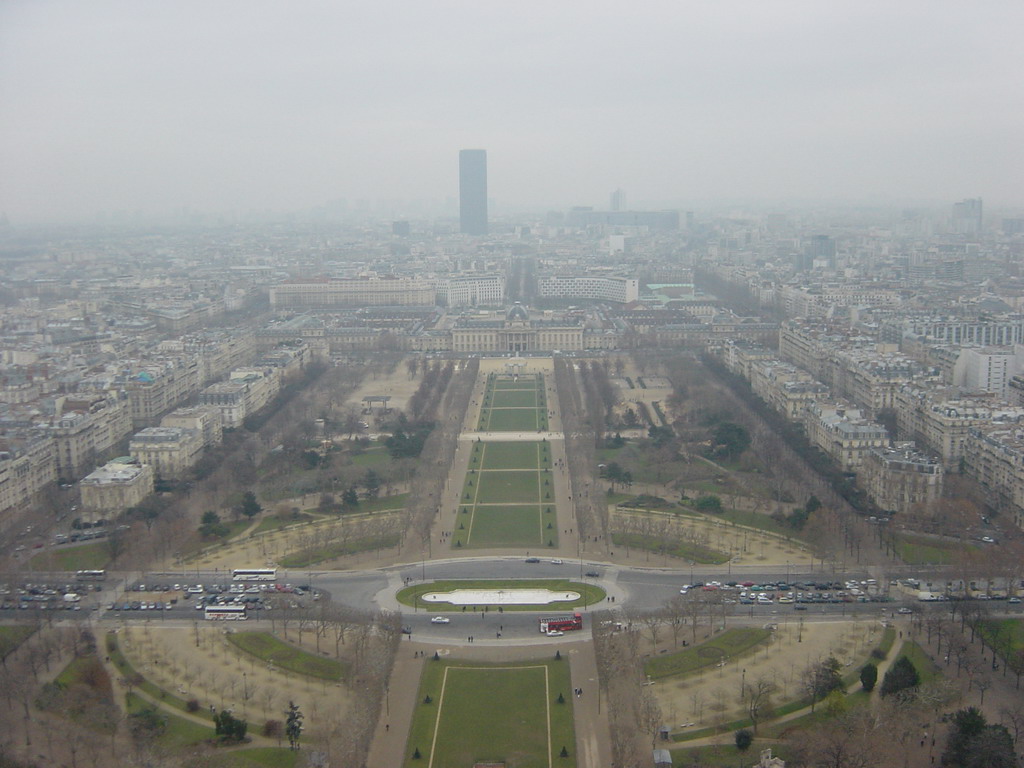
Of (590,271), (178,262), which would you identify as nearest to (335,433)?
(590,271)

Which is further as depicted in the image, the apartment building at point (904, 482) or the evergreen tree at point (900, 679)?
the apartment building at point (904, 482)

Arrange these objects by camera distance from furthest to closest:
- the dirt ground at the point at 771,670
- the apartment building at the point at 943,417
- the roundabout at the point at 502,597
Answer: the apartment building at the point at 943,417 < the roundabout at the point at 502,597 < the dirt ground at the point at 771,670

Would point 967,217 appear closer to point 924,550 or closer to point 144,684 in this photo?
point 924,550

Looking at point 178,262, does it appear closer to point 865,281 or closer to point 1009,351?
point 865,281

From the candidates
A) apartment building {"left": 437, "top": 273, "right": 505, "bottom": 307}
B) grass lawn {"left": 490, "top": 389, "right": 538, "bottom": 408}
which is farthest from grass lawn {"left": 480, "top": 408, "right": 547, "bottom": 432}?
apartment building {"left": 437, "top": 273, "right": 505, "bottom": 307}

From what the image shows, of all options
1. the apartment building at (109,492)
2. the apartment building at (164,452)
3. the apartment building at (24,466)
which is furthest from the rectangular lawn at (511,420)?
the apartment building at (24,466)

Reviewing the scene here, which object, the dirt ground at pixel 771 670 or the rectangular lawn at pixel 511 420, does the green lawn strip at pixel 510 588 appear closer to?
the dirt ground at pixel 771 670
